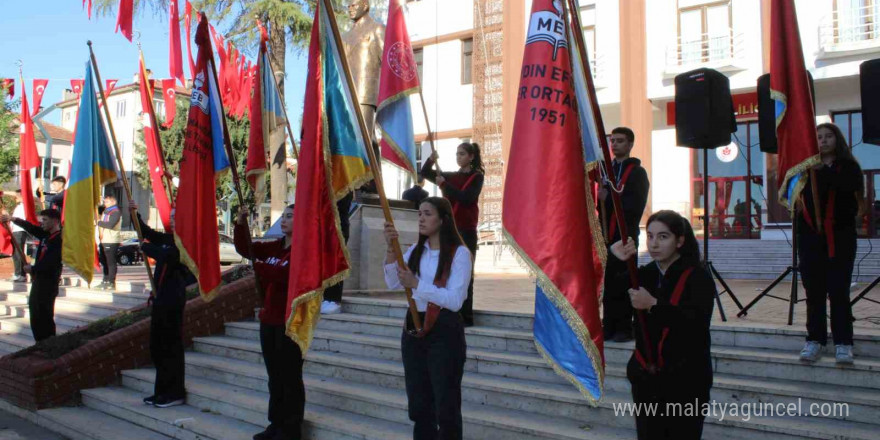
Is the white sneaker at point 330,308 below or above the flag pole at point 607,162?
below

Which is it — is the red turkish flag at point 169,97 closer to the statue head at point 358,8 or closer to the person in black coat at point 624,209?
the statue head at point 358,8

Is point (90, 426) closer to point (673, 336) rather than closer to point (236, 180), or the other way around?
point (236, 180)

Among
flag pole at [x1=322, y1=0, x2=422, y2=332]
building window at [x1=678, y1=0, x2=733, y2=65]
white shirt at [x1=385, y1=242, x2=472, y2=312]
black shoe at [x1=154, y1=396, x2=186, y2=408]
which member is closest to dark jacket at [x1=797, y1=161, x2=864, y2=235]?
white shirt at [x1=385, y1=242, x2=472, y2=312]

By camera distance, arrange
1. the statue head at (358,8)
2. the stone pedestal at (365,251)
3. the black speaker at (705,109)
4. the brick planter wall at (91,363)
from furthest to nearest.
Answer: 1. the stone pedestal at (365,251)
2. the statue head at (358,8)
3. the black speaker at (705,109)
4. the brick planter wall at (91,363)

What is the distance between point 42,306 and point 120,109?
4527 cm

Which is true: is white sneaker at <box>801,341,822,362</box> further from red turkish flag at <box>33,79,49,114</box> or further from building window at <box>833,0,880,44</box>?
red turkish flag at <box>33,79,49,114</box>

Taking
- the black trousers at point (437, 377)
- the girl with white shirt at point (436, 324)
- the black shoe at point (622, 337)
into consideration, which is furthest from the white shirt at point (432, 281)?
the black shoe at point (622, 337)

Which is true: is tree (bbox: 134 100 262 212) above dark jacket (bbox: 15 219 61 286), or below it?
above

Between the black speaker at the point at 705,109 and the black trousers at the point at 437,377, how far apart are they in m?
A: 4.24

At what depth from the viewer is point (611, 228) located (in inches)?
228

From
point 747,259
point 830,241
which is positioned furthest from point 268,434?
point 747,259

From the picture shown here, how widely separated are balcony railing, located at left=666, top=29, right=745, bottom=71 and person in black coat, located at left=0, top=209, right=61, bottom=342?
1785cm

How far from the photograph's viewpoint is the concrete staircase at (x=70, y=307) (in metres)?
10.6

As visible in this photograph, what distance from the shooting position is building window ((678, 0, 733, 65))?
2077cm
